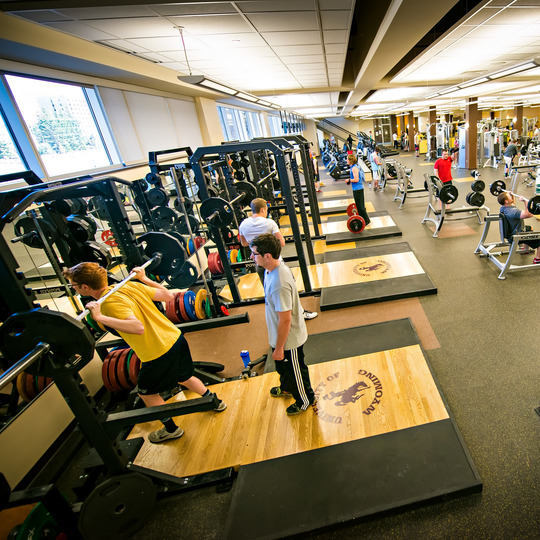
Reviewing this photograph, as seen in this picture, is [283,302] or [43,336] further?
[283,302]

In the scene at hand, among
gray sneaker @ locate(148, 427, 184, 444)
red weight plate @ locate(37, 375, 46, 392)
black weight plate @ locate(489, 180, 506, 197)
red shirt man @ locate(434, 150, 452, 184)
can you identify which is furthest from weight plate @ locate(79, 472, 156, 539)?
red shirt man @ locate(434, 150, 452, 184)

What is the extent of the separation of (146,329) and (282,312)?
3.38 feet

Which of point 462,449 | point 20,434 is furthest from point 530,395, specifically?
point 20,434

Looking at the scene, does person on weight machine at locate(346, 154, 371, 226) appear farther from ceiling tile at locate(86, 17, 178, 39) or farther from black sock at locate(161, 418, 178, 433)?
black sock at locate(161, 418, 178, 433)

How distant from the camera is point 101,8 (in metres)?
2.79

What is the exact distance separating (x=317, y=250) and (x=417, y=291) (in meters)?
2.71

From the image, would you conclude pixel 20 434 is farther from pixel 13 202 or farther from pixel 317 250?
pixel 317 250

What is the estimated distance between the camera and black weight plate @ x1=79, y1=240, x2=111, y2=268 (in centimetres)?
286

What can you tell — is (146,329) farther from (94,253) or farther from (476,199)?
(476,199)

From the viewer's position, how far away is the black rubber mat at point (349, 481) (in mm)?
1973

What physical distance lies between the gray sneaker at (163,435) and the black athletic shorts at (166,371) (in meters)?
0.51

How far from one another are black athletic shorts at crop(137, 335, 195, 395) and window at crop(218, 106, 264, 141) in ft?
30.4

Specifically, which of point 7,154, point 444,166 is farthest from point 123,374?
point 444,166

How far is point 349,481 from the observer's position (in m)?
2.13
